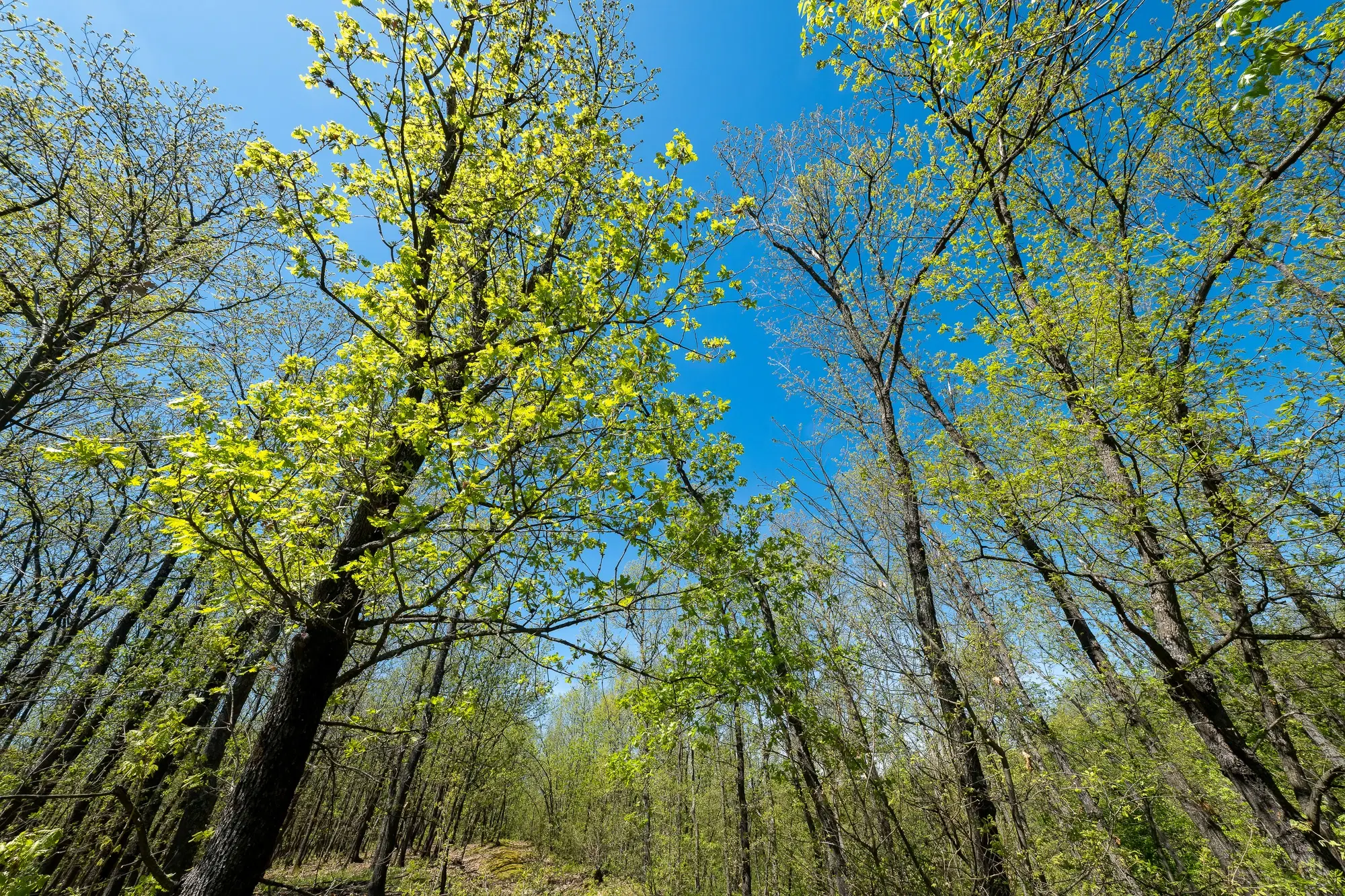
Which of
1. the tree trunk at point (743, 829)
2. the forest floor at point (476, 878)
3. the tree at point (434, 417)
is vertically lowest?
the forest floor at point (476, 878)

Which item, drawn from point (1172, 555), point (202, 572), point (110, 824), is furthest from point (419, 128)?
point (110, 824)

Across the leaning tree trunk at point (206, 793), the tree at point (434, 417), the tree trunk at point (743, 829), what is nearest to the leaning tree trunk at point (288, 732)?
the tree at point (434, 417)

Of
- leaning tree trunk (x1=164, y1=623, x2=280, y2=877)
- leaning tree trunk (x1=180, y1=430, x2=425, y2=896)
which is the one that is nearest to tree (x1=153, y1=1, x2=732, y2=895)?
leaning tree trunk (x1=180, y1=430, x2=425, y2=896)

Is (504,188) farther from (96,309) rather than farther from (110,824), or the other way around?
(110,824)

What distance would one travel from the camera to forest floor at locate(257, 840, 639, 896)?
444 inches

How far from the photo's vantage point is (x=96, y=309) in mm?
6062

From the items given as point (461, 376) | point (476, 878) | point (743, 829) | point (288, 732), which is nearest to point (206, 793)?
point (288, 732)

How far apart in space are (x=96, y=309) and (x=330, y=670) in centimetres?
598

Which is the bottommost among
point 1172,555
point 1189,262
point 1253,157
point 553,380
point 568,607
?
point 568,607

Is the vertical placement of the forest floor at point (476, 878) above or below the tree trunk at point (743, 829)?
below

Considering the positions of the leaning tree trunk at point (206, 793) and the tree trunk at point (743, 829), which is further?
the tree trunk at point (743, 829)

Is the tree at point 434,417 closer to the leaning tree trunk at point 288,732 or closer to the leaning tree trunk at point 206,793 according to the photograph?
the leaning tree trunk at point 288,732

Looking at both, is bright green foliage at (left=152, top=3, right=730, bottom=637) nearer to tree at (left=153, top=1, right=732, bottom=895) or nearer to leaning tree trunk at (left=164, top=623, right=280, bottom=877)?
tree at (left=153, top=1, right=732, bottom=895)

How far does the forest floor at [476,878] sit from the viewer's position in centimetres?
1128
